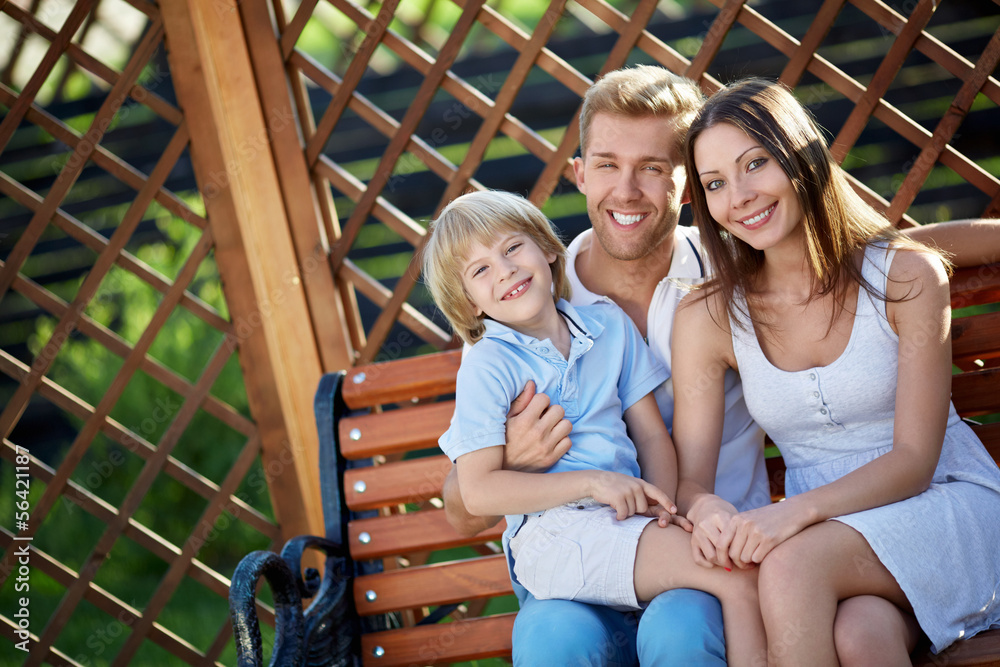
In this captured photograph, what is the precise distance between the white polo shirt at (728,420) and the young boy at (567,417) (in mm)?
58

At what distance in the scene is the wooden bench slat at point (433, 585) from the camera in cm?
175

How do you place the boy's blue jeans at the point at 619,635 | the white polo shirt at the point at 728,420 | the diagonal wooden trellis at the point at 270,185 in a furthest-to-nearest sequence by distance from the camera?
the diagonal wooden trellis at the point at 270,185 → the white polo shirt at the point at 728,420 → the boy's blue jeans at the point at 619,635

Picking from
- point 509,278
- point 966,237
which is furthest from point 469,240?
point 966,237

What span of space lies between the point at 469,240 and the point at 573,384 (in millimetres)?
324

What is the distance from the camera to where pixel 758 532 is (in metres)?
1.26

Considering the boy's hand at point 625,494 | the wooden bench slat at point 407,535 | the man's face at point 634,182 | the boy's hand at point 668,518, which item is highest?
the man's face at point 634,182

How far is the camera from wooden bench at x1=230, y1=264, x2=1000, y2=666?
65.5 inches

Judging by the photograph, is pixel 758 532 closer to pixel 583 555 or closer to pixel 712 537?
pixel 712 537

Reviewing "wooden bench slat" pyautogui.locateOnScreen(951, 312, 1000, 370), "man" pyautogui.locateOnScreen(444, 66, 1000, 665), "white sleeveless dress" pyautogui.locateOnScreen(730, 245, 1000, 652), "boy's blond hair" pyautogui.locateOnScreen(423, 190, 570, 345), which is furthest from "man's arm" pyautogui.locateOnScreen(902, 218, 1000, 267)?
"boy's blond hair" pyautogui.locateOnScreen(423, 190, 570, 345)

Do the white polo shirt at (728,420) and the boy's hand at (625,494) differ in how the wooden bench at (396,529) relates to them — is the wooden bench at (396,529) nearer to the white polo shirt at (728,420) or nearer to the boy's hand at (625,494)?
the white polo shirt at (728,420)

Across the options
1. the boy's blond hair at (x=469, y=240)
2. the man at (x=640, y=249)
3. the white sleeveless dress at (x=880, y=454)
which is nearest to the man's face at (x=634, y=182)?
the man at (x=640, y=249)

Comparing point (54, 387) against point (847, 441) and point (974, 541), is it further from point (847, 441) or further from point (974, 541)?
point (974, 541)

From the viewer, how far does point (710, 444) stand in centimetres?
149

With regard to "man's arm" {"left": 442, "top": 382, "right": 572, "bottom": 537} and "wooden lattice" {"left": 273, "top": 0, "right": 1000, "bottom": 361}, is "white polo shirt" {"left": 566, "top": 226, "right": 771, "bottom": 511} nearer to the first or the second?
"man's arm" {"left": 442, "top": 382, "right": 572, "bottom": 537}
